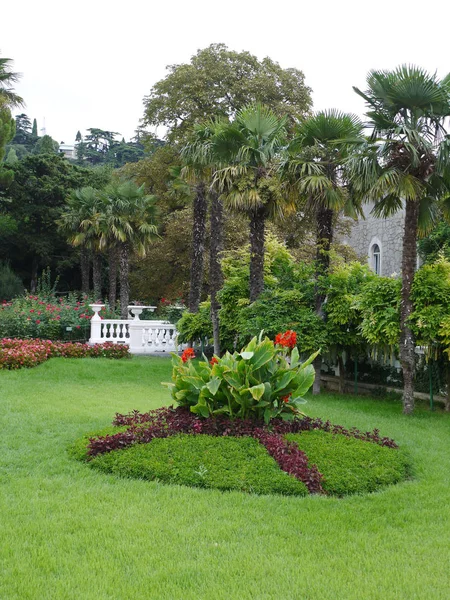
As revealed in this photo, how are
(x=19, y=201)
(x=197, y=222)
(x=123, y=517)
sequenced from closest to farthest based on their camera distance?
(x=123, y=517)
(x=197, y=222)
(x=19, y=201)

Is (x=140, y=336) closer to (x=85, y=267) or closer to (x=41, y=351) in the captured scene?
(x=41, y=351)

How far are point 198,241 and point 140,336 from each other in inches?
167

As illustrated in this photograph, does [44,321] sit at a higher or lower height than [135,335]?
higher

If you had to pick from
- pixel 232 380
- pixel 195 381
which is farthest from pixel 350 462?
pixel 195 381

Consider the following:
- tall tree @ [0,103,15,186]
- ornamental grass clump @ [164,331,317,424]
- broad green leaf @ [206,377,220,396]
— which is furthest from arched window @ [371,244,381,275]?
broad green leaf @ [206,377,220,396]

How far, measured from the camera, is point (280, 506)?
529cm

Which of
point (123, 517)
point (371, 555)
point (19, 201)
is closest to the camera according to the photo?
point (371, 555)

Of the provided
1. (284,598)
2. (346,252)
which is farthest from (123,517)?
(346,252)

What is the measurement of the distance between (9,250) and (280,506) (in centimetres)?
3335

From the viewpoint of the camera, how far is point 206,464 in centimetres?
620

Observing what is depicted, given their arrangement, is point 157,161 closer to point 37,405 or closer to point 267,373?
point 37,405

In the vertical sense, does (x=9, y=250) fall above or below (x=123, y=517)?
above

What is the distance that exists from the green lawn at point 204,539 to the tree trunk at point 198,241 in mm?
12457

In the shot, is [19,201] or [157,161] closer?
[157,161]
